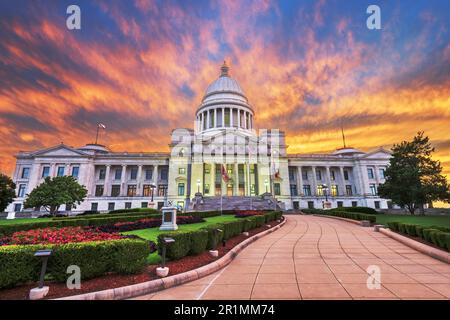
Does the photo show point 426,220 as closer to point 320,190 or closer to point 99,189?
point 320,190

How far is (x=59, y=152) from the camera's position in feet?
188

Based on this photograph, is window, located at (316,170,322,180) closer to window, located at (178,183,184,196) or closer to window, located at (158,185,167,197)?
window, located at (178,183,184,196)

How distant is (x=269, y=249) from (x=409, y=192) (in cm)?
3490

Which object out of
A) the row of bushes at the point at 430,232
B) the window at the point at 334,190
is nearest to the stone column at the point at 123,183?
the window at the point at 334,190

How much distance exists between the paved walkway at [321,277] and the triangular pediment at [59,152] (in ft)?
206

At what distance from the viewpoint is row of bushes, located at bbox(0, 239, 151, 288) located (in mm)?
5734

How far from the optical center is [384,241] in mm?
13531

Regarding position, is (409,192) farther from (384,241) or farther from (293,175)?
(293,175)

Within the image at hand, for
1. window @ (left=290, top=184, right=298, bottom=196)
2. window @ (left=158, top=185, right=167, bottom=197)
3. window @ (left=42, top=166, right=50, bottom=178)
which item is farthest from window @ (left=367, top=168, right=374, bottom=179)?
window @ (left=42, top=166, right=50, bottom=178)

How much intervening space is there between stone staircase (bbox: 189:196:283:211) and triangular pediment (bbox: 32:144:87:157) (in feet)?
122

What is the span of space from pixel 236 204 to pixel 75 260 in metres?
39.0
